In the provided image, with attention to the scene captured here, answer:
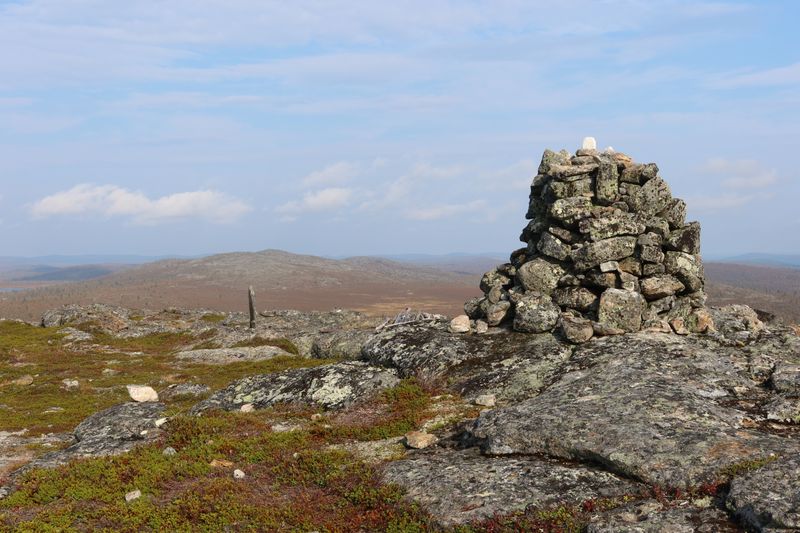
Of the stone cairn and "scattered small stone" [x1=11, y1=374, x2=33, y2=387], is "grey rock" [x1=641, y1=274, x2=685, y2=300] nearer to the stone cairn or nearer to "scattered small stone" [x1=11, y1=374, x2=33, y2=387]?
the stone cairn

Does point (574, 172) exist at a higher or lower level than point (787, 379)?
higher

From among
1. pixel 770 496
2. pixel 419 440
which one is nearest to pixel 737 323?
pixel 770 496

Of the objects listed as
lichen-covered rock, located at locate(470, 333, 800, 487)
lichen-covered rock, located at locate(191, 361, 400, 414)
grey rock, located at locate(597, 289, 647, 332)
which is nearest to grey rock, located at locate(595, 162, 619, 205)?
grey rock, located at locate(597, 289, 647, 332)

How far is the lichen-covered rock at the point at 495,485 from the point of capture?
37.2 ft

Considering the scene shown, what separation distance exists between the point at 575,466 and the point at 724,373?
314 inches

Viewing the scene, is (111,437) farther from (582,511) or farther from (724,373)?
(724,373)

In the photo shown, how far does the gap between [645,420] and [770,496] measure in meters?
3.86

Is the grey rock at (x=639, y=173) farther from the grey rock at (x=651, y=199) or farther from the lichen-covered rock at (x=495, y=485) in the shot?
the lichen-covered rock at (x=495, y=485)

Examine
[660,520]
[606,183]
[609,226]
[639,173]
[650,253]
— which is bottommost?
[660,520]

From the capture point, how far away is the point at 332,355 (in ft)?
105

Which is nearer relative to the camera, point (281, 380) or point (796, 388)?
point (796, 388)

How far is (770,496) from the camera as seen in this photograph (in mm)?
9703

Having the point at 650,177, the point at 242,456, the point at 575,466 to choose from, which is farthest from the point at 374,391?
the point at 650,177

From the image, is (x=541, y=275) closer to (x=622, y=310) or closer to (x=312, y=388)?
(x=622, y=310)
